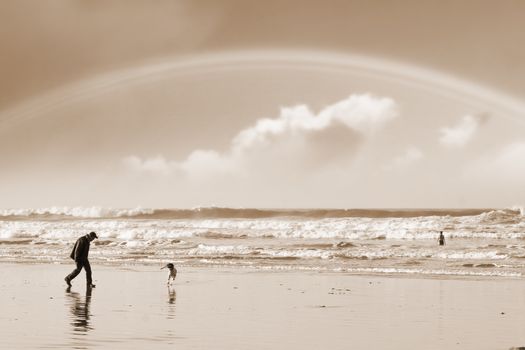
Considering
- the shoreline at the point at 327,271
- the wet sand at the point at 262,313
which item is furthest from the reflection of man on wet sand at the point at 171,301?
the shoreline at the point at 327,271

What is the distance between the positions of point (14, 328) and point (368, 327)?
6.00m

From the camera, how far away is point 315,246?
38.8 meters

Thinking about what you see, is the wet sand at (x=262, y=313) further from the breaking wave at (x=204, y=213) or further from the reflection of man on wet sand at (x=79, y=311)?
the breaking wave at (x=204, y=213)

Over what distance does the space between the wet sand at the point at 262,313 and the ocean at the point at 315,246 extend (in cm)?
478

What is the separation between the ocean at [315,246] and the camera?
28.6 metres

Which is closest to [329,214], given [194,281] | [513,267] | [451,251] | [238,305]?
[451,251]

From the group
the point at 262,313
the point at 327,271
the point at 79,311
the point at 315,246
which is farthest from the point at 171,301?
the point at 315,246

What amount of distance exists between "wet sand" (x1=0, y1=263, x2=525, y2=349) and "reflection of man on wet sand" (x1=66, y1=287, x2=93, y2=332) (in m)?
0.02

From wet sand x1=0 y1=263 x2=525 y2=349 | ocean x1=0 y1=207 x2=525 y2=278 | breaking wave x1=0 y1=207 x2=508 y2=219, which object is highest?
breaking wave x1=0 y1=207 x2=508 y2=219

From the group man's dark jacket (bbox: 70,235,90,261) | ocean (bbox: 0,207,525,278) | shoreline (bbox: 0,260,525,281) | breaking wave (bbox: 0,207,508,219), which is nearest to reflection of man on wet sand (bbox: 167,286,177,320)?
man's dark jacket (bbox: 70,235,90,261)

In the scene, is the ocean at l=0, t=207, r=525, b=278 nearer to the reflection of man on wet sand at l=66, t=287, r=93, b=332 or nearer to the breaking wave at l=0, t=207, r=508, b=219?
the reflection of man on wet sand at l=66, t=287, r=93, b=332

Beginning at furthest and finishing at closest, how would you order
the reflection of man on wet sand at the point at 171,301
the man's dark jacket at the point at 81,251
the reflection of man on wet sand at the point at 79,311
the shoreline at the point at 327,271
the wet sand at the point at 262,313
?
the shoreline at the point at 327,271 < the man's dark jacket at the point at 81,251 < the reflection of man on wet sand at the point at 171,301 < the reflection of man on wet sand at the point at 79,311 < the wet sand at the point at 262,313

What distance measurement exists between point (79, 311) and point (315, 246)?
2394cm

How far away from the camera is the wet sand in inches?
485
